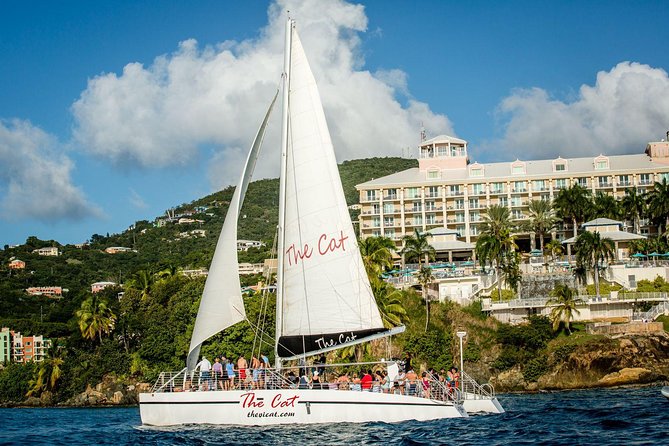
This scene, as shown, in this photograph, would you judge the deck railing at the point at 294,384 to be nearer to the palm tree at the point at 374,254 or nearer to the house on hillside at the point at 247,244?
the palm tree at the point at 374,254

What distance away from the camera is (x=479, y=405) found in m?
37.7

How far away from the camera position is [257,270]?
433ft

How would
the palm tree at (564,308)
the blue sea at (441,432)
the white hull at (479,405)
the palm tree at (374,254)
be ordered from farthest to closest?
the palm tree at (374,254) < the palm tree at (564,308) < the white hull at (479,405) < the blue sea at (441,432)

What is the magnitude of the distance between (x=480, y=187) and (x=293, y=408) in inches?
3239

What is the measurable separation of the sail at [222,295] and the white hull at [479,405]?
34.5ft

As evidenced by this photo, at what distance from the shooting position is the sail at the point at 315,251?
34594mm

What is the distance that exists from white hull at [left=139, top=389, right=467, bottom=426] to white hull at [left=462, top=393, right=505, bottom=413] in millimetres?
3662

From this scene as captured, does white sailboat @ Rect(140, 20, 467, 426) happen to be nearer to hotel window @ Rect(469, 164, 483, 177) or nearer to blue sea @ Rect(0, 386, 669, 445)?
blue sea @ Rect(0, 386, 669, 445)

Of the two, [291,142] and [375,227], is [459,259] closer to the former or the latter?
[375,227]

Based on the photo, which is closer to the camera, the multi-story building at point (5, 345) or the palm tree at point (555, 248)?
the palm tree at point (555, 248)

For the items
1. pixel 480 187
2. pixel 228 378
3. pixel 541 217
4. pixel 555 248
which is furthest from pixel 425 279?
pixel 228 378

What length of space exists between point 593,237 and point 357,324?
49.9 m

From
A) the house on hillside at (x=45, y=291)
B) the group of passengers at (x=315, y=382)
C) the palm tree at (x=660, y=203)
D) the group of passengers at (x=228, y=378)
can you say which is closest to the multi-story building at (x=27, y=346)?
the house on hillside at (x=45, y=291)

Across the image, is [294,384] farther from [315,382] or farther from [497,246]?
[497,246]
